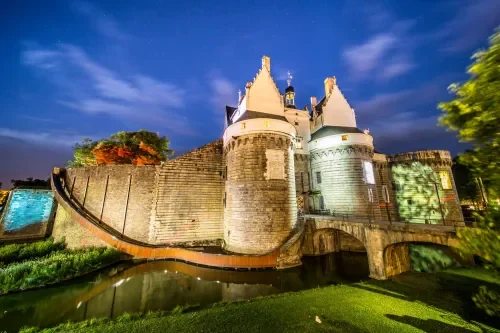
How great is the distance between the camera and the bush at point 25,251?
1454 centimetres

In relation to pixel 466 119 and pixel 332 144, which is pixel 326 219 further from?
pixel 466 119

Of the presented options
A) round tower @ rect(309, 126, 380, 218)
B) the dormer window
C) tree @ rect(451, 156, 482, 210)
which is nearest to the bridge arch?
round tower @ rect(309, 126, 380, 218)

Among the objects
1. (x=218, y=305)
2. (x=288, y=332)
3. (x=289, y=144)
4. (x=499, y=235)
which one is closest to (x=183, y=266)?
(x=218, y=305)

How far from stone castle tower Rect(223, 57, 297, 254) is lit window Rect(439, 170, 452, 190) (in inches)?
735

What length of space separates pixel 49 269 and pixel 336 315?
672 inches

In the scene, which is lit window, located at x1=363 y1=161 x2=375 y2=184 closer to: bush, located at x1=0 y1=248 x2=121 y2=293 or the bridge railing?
the bridge railing

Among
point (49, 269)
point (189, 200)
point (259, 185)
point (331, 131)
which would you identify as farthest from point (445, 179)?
point (49, 269)

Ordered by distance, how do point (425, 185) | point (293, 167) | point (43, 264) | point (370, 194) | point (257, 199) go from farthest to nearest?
point (425, 185)
point (370, 194)
point (293, 167)
point (257, 199)
point (43, 264)

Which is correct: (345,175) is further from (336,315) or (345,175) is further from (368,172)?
(336,315)

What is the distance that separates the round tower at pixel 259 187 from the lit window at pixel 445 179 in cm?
1869

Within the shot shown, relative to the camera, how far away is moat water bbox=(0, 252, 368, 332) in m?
9.06

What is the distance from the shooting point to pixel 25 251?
15.4m

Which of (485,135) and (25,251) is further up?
(485,135)

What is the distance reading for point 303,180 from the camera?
21125 mm
